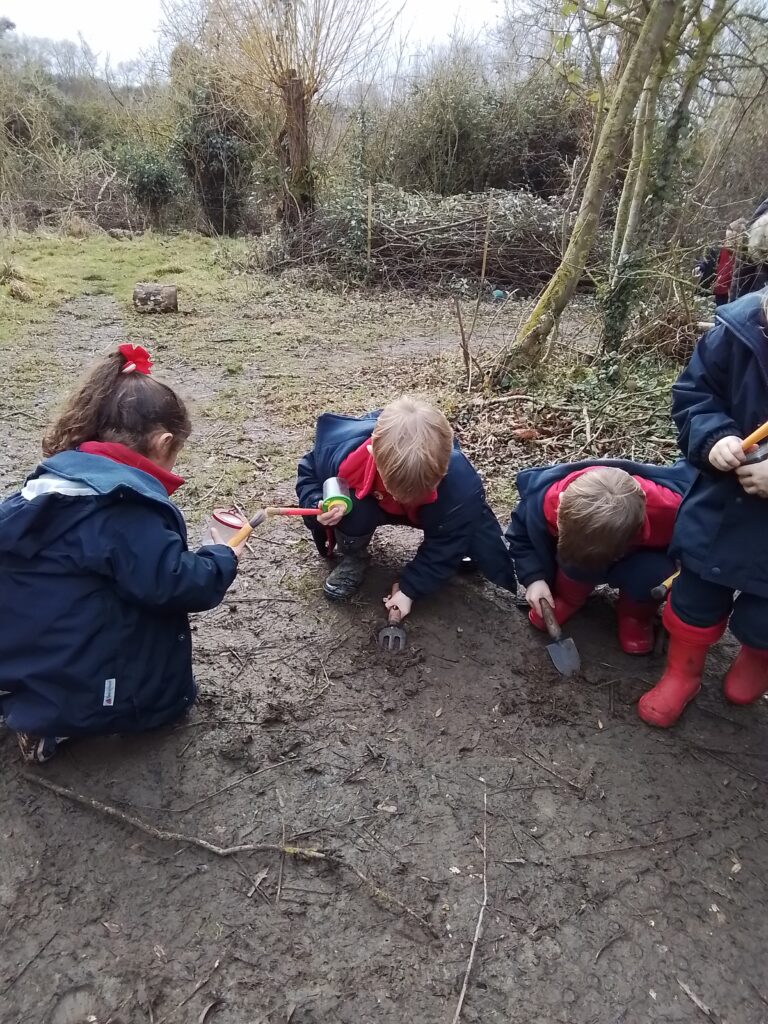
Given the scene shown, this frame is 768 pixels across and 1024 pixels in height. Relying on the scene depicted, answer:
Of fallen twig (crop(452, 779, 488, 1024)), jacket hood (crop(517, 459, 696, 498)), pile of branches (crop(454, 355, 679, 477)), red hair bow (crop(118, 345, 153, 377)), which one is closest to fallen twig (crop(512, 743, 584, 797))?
fallen twig (crop(452, 779, 488, 1024))

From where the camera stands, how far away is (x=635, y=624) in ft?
7.65

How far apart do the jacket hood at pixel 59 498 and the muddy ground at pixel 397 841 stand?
65cm

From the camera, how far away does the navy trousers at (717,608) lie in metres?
1.88

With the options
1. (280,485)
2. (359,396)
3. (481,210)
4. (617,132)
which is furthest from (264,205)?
(280,485)

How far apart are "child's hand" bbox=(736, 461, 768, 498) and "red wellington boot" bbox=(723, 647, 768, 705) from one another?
2.18 ft

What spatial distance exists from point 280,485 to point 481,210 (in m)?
6.96

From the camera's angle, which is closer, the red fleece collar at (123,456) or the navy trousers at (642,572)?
the red fleece collar at (123,456)

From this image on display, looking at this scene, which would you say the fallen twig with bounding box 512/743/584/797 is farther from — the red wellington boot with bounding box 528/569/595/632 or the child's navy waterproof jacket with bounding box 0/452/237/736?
the child's navy waterproof jacket with bounding box 0/452/237/736

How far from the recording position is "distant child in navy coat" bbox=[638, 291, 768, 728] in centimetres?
171

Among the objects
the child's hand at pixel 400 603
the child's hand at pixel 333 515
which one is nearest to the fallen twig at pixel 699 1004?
the child's hand at pixel 400 603

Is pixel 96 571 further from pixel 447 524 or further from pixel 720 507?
pixel 720 507

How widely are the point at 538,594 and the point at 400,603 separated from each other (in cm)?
48

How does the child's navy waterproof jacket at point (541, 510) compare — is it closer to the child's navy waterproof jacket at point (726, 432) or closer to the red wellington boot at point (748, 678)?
the child's navy waterproof jacket at point (726, 432)

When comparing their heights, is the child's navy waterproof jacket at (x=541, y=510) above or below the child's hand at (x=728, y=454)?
below
